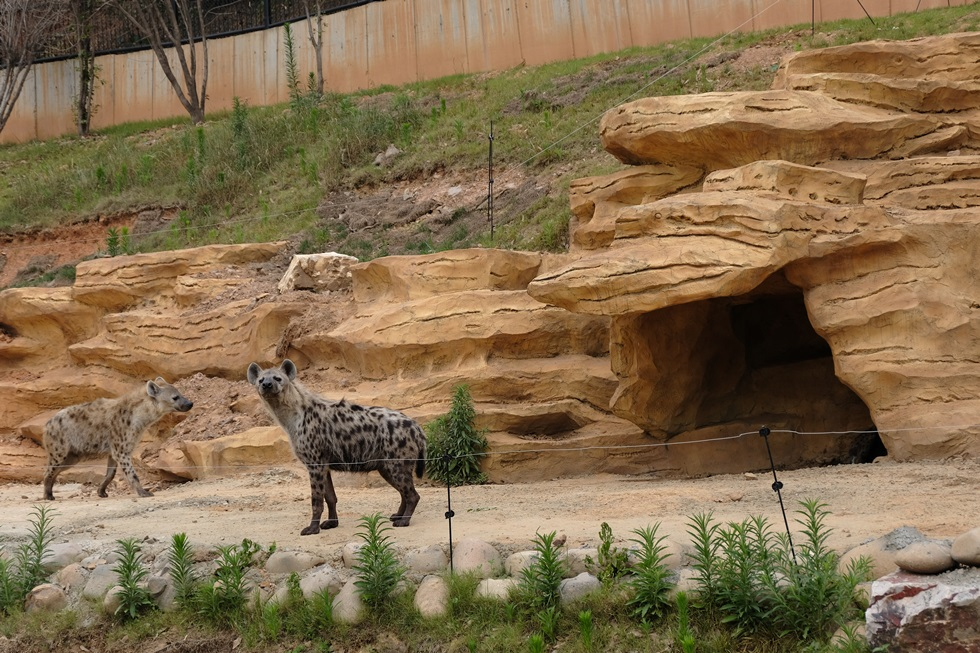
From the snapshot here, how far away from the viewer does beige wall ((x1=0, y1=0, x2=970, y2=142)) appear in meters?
22.9

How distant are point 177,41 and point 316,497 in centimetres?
2079

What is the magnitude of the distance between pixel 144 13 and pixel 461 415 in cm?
2079

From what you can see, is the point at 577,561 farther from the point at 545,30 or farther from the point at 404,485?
the point at 545,30

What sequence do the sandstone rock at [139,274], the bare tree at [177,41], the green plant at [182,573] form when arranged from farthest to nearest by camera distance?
the bare tree at [177,41], the sandstone rock at [139,274], the green plant at [182,573]

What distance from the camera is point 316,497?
29.6ft

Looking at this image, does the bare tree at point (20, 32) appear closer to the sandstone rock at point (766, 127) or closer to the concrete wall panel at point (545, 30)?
the concrete wall panel at point (545, 30)

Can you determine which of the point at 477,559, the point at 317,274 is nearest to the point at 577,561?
the point at 477,559

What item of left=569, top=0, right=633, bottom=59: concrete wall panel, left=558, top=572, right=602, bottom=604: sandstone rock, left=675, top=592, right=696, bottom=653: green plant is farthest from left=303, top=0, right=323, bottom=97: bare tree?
left=675, top=592, right=696, bottom=653: green plant

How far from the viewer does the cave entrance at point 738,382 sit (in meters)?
11.1

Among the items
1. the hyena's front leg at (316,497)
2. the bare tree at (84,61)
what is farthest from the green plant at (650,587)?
the bare tree at (84,61)

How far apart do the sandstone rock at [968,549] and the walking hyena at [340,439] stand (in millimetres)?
4409

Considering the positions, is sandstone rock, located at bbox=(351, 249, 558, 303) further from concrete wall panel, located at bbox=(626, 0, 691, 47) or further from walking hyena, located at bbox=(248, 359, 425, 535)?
concrete wall panel, located at bbox=(626, 0, 691, 47)

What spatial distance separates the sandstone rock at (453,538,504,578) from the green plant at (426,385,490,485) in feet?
11.4

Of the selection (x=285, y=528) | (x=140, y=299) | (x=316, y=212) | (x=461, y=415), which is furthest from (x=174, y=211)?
(x=285, y=528)
